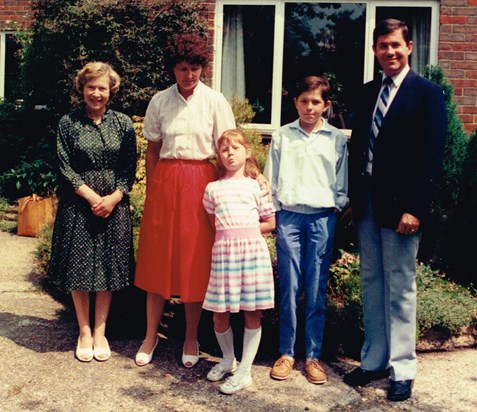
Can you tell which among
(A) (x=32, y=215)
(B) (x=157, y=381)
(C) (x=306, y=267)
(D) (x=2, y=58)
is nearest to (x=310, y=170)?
(C) (x=306, y=267)

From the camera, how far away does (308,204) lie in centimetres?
380

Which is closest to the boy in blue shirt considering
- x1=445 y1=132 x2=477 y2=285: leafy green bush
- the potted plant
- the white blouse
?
the white blouse

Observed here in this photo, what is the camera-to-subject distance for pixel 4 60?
9.66m

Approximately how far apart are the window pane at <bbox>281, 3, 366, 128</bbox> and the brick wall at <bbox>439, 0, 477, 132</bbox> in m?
0.94

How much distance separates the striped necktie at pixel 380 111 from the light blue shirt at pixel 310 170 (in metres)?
0.22

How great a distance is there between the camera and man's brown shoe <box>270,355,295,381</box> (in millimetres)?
3859

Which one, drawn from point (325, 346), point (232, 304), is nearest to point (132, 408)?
point (232, 304)

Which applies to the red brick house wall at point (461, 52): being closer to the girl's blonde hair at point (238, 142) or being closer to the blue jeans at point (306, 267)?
the blue jeans at point (306, 267)

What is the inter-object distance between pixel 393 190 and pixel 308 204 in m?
0.48

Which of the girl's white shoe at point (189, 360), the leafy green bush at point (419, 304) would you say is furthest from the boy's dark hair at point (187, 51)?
the leafy green bush at point (419, 304)

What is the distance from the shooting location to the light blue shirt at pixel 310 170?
12.6 ft

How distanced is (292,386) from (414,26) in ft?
17.2

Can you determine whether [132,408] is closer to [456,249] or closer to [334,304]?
[334,304]

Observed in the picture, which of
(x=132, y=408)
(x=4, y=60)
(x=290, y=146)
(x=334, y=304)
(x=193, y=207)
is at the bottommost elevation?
(x=132, y=408)
